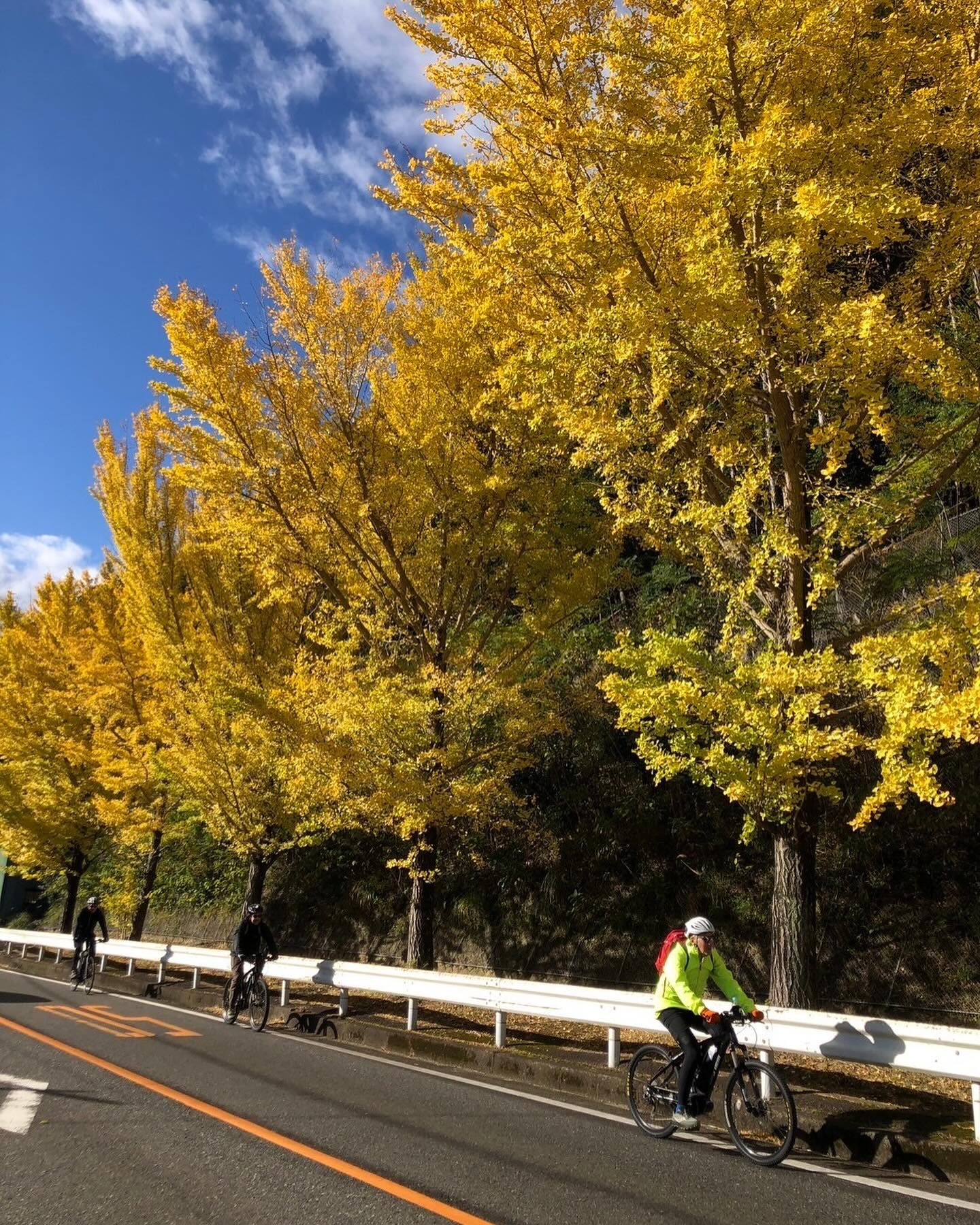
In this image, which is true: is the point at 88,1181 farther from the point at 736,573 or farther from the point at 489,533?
the point at 489,533

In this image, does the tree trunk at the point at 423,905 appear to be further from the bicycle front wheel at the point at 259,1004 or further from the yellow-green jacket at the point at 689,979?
the yellow-green jacket at the point at 689,979

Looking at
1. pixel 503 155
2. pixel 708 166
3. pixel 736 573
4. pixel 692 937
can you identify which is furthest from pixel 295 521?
pixel 692 937

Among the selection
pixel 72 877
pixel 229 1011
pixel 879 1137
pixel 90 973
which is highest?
pixel 72 877

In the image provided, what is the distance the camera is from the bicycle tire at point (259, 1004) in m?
9.04

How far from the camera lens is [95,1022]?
919 centimetres

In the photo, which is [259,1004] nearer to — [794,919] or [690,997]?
[794,919]

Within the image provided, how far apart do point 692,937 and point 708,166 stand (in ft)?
17.4

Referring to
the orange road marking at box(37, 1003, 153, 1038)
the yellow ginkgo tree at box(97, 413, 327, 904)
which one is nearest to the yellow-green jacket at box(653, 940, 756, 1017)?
the orange road marking at box(37, 1003, 153, 1038)

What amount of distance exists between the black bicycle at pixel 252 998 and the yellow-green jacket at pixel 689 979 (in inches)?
236

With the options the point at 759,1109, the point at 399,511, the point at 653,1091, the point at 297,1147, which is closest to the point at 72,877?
the point at 399,511

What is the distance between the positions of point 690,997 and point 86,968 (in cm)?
1251

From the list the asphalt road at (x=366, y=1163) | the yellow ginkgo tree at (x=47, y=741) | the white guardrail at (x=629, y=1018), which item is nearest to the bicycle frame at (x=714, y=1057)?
the asphalt road at (x=366, y=1163)

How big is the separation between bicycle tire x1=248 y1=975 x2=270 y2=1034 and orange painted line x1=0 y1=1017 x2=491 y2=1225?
2.45 m

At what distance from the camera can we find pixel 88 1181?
3621 mm
